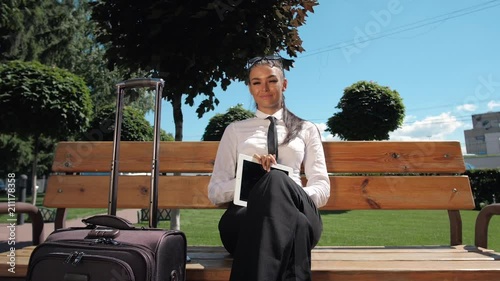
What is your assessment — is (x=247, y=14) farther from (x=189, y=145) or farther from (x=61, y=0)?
(x=61, y=0)

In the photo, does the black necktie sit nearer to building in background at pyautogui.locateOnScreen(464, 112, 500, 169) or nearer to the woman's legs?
the woman's legs

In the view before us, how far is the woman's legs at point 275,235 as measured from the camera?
1.50 metres

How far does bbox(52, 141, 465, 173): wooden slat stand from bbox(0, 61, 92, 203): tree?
749 centimetres

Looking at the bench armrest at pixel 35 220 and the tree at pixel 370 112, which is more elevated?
the tree at pixel 370 112

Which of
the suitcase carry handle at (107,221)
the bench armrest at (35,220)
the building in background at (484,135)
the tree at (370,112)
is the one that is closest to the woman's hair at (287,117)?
the suitcase carry handle at (107,221)

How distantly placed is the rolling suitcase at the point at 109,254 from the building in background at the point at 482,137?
42.4 m

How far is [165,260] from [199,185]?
3.41 feet

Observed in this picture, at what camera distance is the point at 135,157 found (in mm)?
2691

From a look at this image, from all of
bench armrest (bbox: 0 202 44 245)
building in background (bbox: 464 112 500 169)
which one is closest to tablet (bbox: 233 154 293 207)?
bench armrest (bbox: 0 202 44 245)

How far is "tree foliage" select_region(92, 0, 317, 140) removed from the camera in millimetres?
3535

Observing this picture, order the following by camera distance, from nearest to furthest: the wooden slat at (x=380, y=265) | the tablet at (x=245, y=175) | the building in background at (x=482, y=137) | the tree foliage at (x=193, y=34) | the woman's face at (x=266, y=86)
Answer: the wooden slat at (x=380, y=265) < the tablet at (x=245, y=175) < the woman's face at (x=266, y=86) < the tree foliage at (x=193, y=34) < the building in background at (x=482, y=137)

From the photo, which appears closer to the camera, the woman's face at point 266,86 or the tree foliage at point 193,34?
the woman's face at point 266,86

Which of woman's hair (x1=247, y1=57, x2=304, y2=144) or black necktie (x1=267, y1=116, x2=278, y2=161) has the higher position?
woman's hair (x1=247, y1=57, x2=304, y2=144)

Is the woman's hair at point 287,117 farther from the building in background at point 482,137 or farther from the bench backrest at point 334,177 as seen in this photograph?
the building in background at point 482,137
